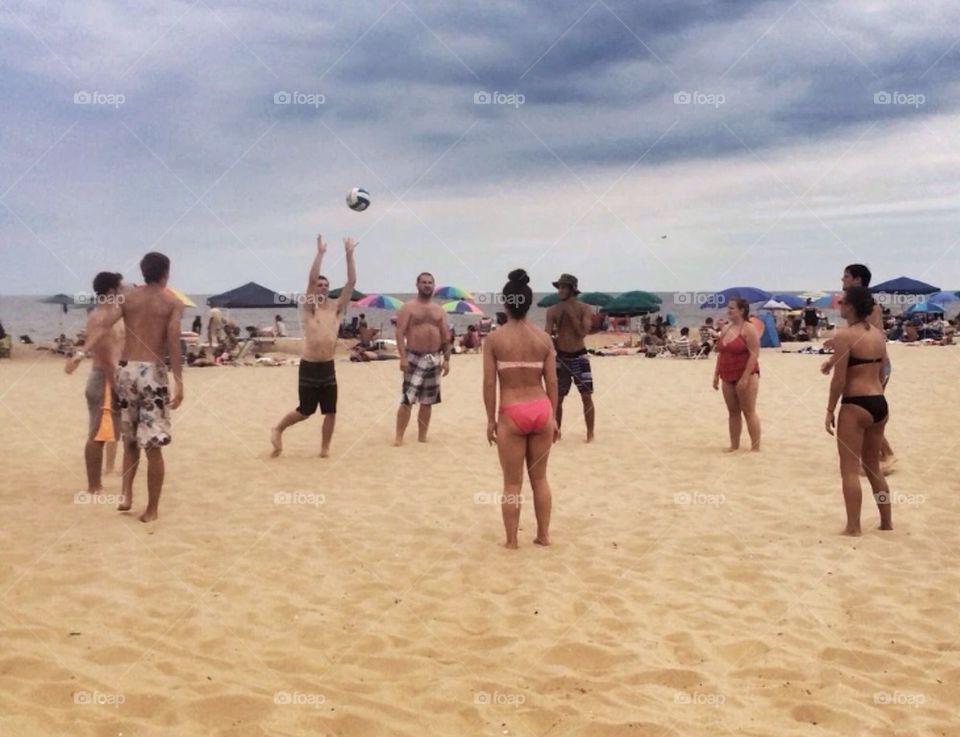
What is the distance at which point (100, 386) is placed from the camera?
6730 millimetres

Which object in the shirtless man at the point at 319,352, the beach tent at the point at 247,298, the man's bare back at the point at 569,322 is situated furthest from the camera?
the beach tent at the point at 247,298

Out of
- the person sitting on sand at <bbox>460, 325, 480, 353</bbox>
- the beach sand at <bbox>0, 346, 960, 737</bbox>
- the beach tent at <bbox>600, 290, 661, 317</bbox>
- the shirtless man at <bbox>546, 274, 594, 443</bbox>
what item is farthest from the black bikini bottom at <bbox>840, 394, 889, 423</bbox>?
the beach tent at <bbox>600, 290, 661, 317</bbox>

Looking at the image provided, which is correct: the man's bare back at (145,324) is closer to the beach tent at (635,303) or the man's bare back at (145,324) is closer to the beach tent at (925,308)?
the beach tent at (635,303)

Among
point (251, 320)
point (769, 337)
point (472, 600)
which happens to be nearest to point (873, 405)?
point (472, 600)

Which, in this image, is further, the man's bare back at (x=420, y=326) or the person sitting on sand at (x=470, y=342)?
the person sitting on sand at (x=470, y=342)

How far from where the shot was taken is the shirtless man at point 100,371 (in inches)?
253

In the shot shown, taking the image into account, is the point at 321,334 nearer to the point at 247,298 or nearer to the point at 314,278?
the point at 314,278

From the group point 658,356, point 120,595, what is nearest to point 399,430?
point 120,595

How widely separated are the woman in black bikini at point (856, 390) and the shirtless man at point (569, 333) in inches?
145

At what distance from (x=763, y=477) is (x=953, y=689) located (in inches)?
160

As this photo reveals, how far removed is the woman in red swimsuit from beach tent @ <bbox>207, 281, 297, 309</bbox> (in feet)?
65.4

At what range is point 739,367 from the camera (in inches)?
339

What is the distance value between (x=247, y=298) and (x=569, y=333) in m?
20.0

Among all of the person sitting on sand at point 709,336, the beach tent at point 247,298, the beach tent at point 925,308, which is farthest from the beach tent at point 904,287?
the beach tent at point 247,298
